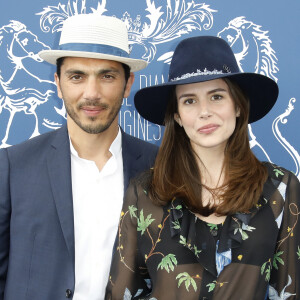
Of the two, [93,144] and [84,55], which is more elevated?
[84,55]

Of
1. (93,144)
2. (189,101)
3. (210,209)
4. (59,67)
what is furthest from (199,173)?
(59,67)

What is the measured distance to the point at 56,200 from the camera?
173 cm

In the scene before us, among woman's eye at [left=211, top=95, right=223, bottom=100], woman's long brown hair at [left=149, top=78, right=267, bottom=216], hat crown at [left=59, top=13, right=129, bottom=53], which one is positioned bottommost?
woman's long brown hair at [left=149, top=78, right=267, bottom=216]

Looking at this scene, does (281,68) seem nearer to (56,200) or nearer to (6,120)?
(56,200)

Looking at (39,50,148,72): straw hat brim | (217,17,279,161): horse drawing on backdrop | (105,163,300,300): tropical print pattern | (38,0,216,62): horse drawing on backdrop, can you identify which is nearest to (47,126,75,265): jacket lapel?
(105,163,300,300): tropical print pattern

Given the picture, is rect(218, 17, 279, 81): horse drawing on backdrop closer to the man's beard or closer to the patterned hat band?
the patterned hat band

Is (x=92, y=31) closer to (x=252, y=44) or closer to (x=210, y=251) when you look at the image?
(x=252, y=44)

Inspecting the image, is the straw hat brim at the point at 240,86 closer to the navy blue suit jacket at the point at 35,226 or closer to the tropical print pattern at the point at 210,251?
the tropical print pattern at the point at 210,251

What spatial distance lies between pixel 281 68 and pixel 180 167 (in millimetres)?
993

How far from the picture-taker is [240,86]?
5.39 ft

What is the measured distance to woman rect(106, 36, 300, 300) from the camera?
4.76 feet

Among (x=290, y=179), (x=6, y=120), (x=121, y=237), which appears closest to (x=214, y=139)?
(x=290, y=179)

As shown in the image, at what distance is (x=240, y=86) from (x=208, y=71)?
0.55 feet

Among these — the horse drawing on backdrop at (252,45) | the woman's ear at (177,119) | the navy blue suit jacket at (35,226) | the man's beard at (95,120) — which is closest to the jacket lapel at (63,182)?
the navy blue suit jacket at (35,226)
